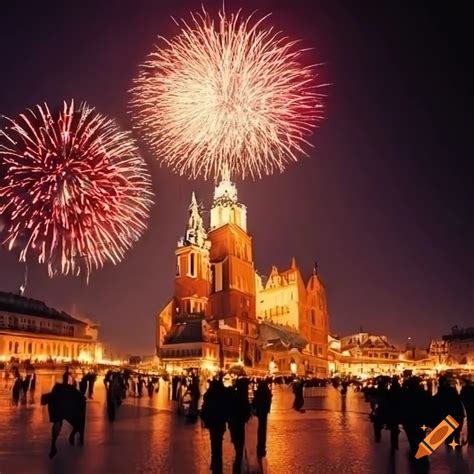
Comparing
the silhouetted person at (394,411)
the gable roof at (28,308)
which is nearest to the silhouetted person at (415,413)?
the silhouetted person at (394,411)

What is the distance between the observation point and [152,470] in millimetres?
11359

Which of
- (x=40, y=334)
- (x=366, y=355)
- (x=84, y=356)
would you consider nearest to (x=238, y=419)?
(x=40, y=334)

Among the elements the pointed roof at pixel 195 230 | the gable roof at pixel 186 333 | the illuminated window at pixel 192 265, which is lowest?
the gable roof at pixel 186 333

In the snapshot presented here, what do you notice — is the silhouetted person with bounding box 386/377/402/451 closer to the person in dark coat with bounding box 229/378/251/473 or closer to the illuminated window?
the person in dark coat with bounding box 229/378/251/473

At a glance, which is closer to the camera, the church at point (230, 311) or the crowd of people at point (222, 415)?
the crowd of people at point (222, 415)

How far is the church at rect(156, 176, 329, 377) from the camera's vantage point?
90.9 meters

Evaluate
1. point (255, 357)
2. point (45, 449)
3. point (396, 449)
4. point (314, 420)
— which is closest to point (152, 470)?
point (45, 449)

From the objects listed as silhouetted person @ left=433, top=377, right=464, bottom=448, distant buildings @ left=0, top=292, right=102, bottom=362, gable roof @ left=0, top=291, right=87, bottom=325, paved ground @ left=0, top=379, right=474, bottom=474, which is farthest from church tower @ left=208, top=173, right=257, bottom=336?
silhouetted person @ left=433, top=377, right=464, bottom=448

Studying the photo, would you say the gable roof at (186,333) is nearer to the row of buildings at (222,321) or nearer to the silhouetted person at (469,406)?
the row of buildings at (222,321)

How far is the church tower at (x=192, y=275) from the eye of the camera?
103 m

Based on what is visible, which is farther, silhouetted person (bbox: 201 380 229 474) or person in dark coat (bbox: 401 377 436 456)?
person in dark coat (bbox: 401 377 436 456)

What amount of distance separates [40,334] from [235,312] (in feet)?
101

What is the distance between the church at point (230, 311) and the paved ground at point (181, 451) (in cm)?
6406

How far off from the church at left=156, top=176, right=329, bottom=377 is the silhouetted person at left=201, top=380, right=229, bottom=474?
239 feet
